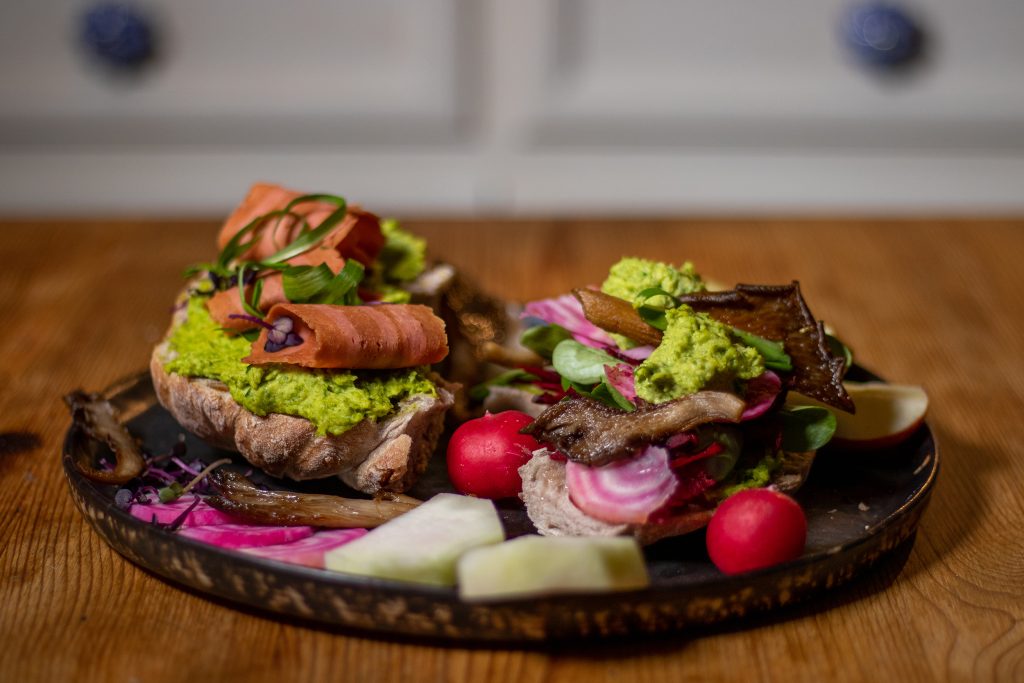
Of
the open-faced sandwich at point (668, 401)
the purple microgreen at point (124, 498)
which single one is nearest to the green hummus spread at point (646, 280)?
the open-faced sandwich at point (668, 401)

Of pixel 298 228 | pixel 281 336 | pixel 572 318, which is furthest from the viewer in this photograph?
pixel 298 228

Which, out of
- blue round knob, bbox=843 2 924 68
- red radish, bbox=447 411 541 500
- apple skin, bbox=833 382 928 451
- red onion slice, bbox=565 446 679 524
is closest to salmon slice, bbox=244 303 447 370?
red radish, bbox=447 411 541 500

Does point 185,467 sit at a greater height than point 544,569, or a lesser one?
lesser

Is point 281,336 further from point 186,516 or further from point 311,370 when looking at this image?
point 186,516

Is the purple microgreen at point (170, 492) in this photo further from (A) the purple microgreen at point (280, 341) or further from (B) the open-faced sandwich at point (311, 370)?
(A) the purple microgreen at point (280, 341)

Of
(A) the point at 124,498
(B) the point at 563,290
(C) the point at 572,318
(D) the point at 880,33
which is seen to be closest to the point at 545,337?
(C) the point at 572,318
